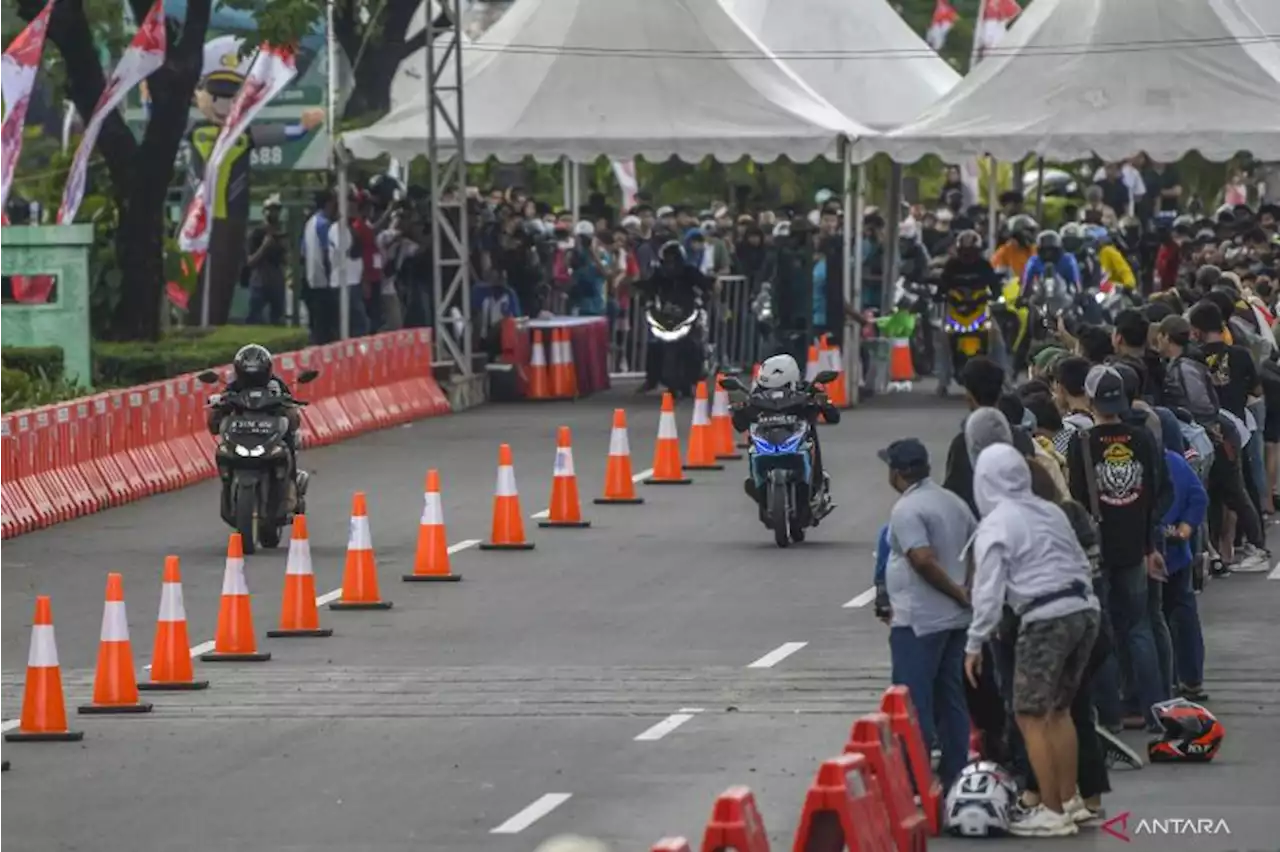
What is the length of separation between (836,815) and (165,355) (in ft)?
79.0

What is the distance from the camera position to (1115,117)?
3803cm

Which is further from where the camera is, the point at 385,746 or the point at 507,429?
the point at 507,429

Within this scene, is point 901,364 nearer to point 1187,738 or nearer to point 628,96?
point 628,96

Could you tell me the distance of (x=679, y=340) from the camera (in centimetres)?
3750

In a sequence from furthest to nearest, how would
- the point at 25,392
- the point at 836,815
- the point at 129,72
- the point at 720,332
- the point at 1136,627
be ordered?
the point at 720,332, the point at 129,72, the point at 25,392, the point at 1136,627, the point at 836,815

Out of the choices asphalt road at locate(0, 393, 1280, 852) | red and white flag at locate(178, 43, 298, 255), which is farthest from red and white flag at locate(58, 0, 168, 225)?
asphalt road at locate(0, 393, 1280, 852)

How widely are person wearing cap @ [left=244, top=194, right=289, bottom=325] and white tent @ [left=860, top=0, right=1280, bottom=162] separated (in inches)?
330

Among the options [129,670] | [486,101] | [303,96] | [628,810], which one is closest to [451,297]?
[486,101]

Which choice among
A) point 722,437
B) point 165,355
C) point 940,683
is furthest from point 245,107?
point 940,683

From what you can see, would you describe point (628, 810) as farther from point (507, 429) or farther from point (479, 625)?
point (507, 429)

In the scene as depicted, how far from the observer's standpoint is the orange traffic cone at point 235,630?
18.9m

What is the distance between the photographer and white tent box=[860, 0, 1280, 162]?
1485 inches

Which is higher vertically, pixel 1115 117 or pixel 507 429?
pixel 1115 117

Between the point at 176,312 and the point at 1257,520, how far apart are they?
2370 centimetres
